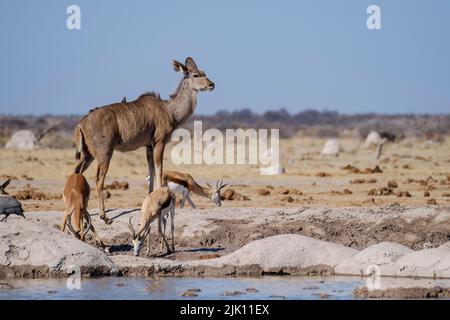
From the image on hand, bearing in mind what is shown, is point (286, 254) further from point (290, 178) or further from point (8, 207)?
point (290, 178)

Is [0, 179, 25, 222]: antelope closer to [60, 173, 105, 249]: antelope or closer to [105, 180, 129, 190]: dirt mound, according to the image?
[60, 173, 105, 249]: antelope

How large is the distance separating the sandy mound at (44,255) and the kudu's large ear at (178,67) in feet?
19.5

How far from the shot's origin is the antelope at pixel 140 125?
738 inches

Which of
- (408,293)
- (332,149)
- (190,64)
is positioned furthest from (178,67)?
(332,149)

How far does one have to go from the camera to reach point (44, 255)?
15.0 meters

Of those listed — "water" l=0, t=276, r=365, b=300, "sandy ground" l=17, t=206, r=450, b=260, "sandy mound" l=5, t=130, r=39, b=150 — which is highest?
"sandy mound" l=5, t=130, r=39, b=150

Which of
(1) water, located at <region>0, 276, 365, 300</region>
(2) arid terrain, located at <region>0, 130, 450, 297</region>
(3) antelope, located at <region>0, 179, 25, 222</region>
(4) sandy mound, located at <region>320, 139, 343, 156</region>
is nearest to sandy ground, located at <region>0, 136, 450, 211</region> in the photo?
(2) arid terrain, located at <region>0, 130, 450, 297</region>

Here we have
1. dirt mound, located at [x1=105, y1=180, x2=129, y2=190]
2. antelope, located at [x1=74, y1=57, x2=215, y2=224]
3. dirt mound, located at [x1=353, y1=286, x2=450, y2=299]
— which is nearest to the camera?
dirt mound, located at [x1=353, y1=286, x2=450, y2=299]

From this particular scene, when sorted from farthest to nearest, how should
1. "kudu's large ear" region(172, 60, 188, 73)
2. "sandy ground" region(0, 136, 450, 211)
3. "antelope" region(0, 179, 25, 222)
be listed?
1. "sandy ground" region(0, 136, 450, 211)
2. "kudu's large ear" region(172, 60, 188, 73)
3. "antelope" region(0, 179, 25, 222)

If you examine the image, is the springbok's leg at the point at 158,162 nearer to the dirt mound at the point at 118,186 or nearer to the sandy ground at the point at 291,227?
the sandy ground at the point at 291,227

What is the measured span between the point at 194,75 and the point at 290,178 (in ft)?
39.4

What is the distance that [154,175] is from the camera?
19594 mm

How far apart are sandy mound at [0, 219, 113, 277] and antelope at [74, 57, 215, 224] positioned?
3133mm

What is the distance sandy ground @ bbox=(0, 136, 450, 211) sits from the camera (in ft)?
80.6
